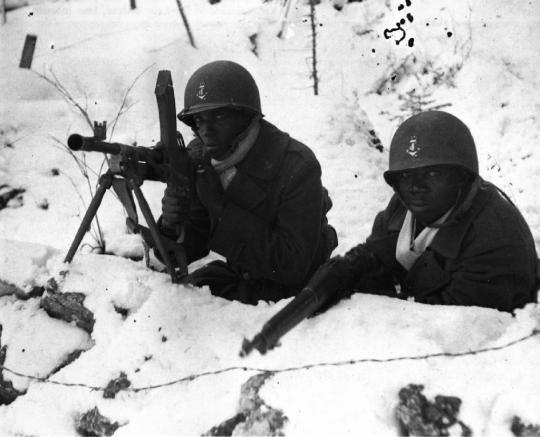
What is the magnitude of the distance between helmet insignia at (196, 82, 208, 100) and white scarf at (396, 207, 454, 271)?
1236mm

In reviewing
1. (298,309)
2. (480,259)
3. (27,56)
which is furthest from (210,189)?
(27,56)

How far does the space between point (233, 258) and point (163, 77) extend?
101cm

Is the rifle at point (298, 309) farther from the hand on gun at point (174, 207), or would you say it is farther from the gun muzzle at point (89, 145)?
the gun muzzle at point (89, 145)

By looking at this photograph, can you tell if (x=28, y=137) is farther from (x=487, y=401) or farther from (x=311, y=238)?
(x=487, y=401)

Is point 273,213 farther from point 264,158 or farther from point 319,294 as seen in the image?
point 319,294

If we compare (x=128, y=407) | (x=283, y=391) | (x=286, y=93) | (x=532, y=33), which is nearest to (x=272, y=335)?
(x=283, y=391)

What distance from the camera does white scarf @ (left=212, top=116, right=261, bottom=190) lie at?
2895 mm

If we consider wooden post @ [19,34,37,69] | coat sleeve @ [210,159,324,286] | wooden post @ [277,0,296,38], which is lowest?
wooden post @ [277,0,296,38]

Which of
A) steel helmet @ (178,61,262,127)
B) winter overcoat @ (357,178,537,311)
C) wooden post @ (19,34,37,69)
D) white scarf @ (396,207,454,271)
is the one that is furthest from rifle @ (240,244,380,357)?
wooden post @ (19,34,37,69)

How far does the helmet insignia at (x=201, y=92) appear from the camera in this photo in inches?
112

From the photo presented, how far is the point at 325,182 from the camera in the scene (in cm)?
605

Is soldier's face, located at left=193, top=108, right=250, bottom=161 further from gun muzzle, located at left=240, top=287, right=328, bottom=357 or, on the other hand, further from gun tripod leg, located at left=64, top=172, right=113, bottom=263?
gun muzzle, located at left=240, top=287, right=328, bottom=357

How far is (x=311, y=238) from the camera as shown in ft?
9.43

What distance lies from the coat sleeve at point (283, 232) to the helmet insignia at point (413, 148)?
23.4 inches
